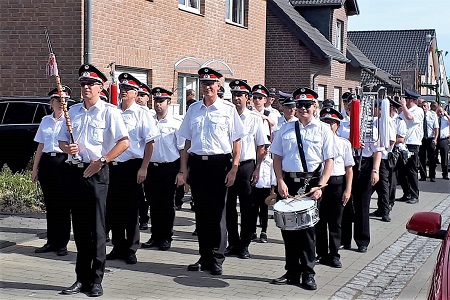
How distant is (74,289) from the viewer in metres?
6.57

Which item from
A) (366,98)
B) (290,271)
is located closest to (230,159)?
(290,271)

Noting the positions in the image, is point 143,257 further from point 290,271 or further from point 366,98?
point 366,98

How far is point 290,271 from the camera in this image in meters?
7.21

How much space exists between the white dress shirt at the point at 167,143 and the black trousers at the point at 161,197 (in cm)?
8

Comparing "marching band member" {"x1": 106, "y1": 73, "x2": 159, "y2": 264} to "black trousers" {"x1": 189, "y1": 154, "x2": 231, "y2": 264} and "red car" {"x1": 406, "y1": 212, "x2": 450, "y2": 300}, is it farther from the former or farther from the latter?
"red car" {"x1": 406, "y1": 212, "x2": 450, "y2": 300}

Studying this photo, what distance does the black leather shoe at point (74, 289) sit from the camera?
21.4ft

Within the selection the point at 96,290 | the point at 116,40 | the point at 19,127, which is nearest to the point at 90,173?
the point at 96,290

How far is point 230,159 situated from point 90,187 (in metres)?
1.82

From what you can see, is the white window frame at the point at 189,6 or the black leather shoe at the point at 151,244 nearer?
the black leather shoe at the point at 151,244

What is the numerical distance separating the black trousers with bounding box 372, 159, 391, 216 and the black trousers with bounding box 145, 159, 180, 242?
3942mm

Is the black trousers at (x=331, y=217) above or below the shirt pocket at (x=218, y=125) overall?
below

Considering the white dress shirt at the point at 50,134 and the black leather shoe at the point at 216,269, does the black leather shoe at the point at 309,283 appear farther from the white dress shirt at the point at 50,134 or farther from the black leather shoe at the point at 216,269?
the white dress shirt at the point at 50,134

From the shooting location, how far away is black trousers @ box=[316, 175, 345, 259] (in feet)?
26.9

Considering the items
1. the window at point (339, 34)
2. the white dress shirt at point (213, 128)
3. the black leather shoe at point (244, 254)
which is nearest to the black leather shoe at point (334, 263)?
the black leather shoe at point (244, 254)
